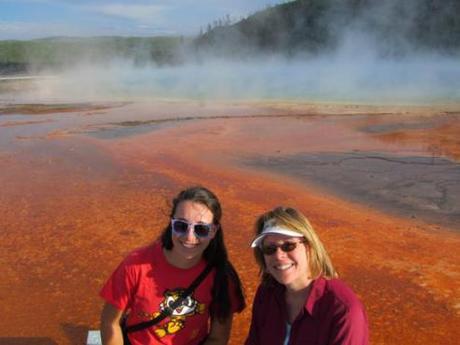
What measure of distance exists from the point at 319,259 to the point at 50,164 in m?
6.97

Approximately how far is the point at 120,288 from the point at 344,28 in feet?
185

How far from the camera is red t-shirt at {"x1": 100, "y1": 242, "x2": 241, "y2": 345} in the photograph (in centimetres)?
219

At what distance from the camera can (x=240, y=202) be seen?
5949 millimetres

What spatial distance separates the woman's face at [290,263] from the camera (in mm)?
1927

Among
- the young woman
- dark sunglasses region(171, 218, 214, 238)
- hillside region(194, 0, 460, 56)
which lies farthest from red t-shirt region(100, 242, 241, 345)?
hillside region(194, 0, 460, 56)

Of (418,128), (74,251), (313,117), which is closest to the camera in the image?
(74,251)

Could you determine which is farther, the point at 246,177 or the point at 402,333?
the point at 246,177

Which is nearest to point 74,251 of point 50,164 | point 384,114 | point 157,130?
point 50,164

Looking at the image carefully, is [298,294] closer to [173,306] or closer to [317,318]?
[317,318]

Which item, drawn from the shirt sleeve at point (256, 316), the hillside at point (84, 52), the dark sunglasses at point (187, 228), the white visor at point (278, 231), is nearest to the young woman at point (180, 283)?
the dark sunglasses at point (187, 228)

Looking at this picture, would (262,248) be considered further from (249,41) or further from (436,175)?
(249,41)

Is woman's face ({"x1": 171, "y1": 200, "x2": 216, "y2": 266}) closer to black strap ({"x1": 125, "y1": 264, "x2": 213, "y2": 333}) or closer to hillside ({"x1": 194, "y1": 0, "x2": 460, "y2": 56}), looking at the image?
black strap ({"x1": 125, "y1": 264, "x2": 213, "y2": 333})

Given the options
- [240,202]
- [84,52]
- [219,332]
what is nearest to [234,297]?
[219,332]

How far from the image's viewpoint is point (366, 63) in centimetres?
4475
